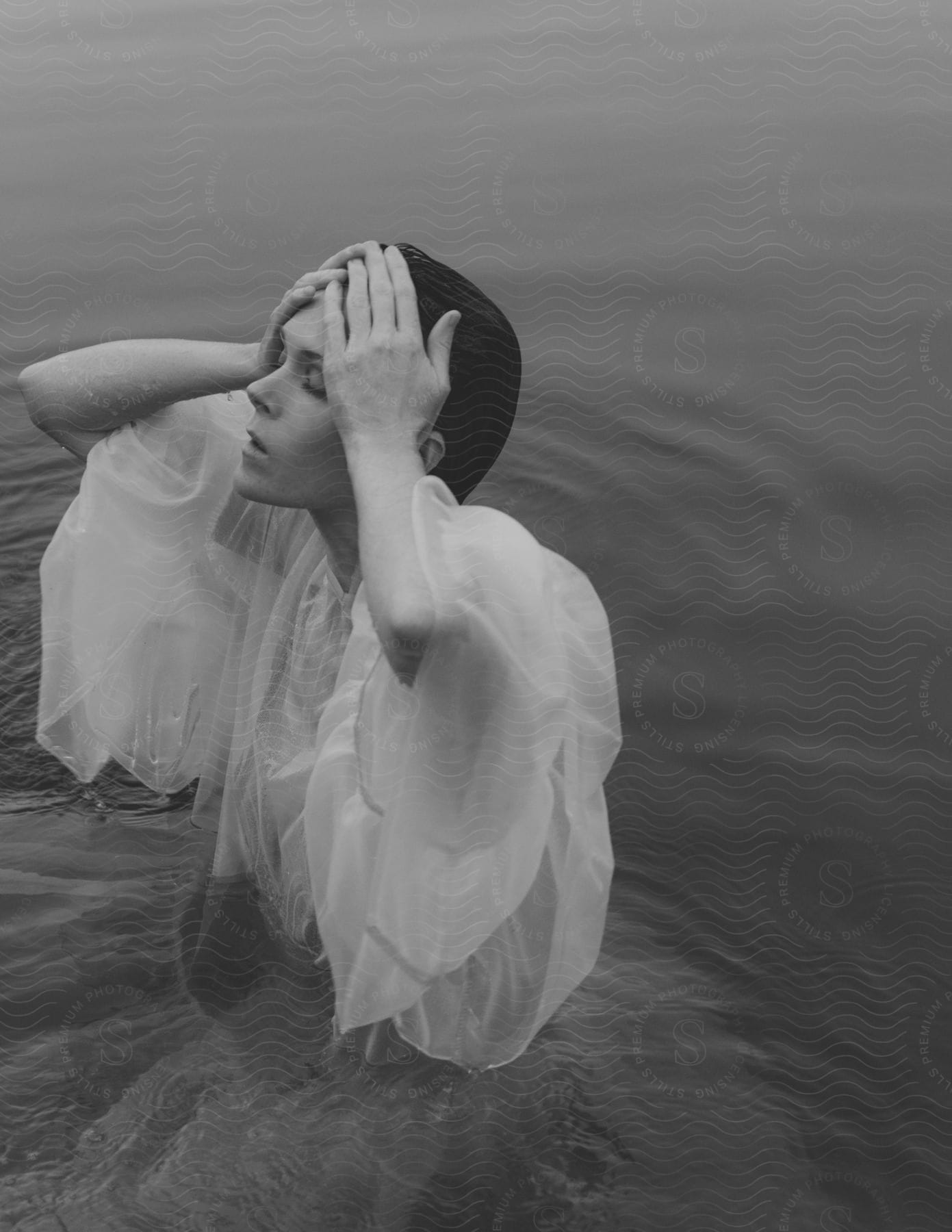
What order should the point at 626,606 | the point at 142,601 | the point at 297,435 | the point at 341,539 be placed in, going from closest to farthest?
the point at 297,435 → the point at 341,539 → the point at 142,601 → the point at 626,606

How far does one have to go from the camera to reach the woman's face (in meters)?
1.53

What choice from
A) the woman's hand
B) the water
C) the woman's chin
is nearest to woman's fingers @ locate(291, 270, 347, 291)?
the woman's hand

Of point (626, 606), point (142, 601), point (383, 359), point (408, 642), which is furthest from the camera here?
point (626, 606)

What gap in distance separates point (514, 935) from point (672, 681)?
132 centimetres

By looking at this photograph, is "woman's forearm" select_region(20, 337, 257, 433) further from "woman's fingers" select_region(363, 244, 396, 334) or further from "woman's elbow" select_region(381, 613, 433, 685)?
"woman's elbow" select_region(381, 613, 433, 685)

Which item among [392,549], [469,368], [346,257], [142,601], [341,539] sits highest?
[346,257]

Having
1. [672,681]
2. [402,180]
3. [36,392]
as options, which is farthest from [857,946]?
[402,180]

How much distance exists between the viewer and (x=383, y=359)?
4.78 feet

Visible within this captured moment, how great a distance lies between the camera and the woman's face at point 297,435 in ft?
5.01

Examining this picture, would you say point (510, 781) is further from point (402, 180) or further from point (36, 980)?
point (402, 180)

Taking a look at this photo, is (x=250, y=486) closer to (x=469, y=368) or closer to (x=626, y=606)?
(x=469, y=368)

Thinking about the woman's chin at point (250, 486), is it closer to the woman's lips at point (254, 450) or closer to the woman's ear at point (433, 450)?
the woman's lips at point (254, 450)

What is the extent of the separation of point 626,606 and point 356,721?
1519 mm

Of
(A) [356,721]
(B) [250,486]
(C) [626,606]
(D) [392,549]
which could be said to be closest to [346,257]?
(B) [250,486]
